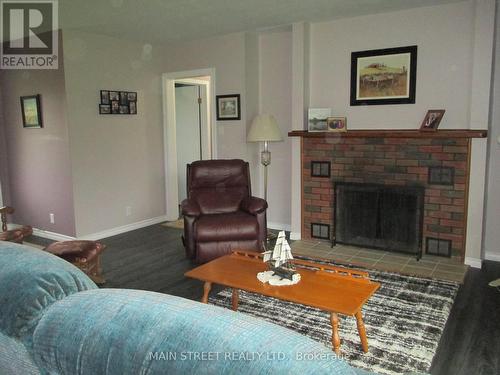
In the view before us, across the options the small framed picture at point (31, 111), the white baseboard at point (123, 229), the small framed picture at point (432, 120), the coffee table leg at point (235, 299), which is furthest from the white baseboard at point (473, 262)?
the small framed picture at point (31, 111)

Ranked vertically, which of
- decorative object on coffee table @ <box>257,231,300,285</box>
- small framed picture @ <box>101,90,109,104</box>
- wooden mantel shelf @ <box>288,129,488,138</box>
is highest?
small framed picture @ <box>101,90,109,104</box>

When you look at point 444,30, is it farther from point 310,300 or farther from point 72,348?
point 72,348

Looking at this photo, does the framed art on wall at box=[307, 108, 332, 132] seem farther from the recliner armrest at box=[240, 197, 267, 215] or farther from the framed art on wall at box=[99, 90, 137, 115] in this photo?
the framed art on wall at box=[99, 90, 137, 115]

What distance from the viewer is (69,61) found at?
187 inches

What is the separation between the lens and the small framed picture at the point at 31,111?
507cm

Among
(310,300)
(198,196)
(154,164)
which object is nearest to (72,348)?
(310,300)

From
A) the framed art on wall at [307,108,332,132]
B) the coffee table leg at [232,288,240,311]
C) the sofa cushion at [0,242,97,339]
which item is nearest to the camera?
the sofa cushion at [0,242,97,339]

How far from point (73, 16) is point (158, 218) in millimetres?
2849

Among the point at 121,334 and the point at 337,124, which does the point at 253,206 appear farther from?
the point at 121,334

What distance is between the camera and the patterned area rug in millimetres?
2432

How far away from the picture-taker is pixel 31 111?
5172 millimetres

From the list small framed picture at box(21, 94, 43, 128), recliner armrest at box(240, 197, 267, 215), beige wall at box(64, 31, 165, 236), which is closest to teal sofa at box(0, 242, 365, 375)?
recliner armrest at box(240, 197, 267, 215)

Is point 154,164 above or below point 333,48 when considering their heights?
below

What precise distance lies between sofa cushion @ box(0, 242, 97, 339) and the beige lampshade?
3955mm
